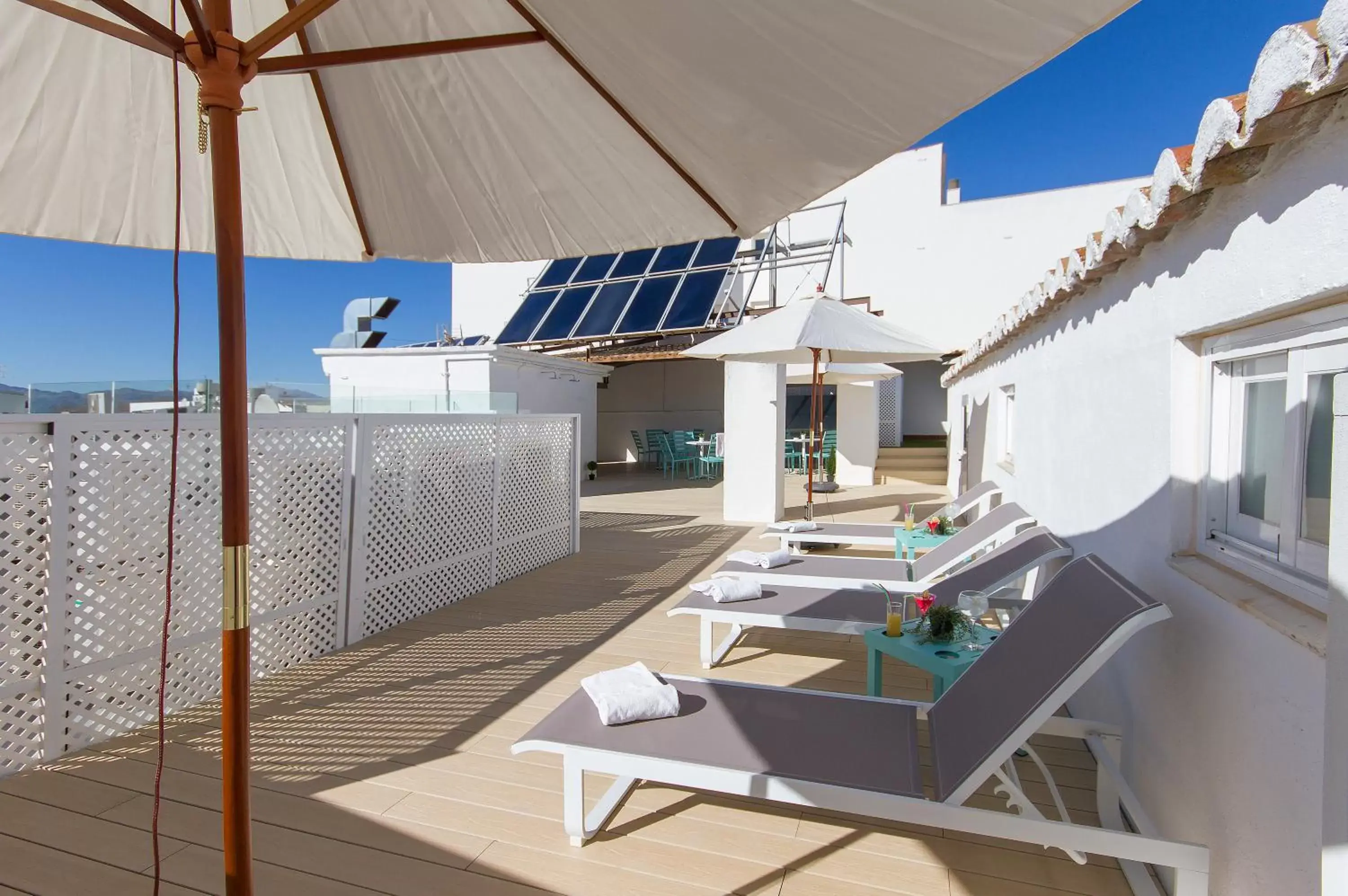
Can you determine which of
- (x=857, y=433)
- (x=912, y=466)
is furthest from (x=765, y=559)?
(x=912, y=466)

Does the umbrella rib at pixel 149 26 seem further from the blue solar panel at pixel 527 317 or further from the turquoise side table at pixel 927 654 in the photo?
the blue solar panel at pixel 527 317

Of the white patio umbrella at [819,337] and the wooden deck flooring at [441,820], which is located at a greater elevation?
the white patio umbrella at [819,337]

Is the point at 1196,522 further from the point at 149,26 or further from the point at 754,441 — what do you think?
the point at 754,441

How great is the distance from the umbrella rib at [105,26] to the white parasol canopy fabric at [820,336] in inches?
182

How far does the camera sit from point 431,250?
2.64m

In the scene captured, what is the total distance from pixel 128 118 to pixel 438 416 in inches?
127

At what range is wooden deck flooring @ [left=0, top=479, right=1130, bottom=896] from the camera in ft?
7.16

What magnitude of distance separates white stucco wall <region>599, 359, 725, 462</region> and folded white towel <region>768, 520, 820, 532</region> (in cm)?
1122

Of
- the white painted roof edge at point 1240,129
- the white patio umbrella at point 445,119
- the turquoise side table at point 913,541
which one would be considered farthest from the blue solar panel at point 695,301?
the white patio umbrella at point 445,119

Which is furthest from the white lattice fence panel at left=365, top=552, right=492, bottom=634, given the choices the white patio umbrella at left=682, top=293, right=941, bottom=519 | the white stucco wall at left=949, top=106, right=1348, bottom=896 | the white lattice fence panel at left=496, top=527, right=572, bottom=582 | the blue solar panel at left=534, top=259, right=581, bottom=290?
the blue solar panel at left=534, top=259, right=581, bottom=290

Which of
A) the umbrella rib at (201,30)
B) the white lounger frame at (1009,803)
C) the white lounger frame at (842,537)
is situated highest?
the umbrella rib at (201,30)

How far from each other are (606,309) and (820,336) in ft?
30.6

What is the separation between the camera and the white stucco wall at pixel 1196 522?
4.94 feet

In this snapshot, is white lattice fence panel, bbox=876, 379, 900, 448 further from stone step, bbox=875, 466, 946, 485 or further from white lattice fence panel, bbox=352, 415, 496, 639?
white lattice fence panel, bbox=352, 415, 496, 639
